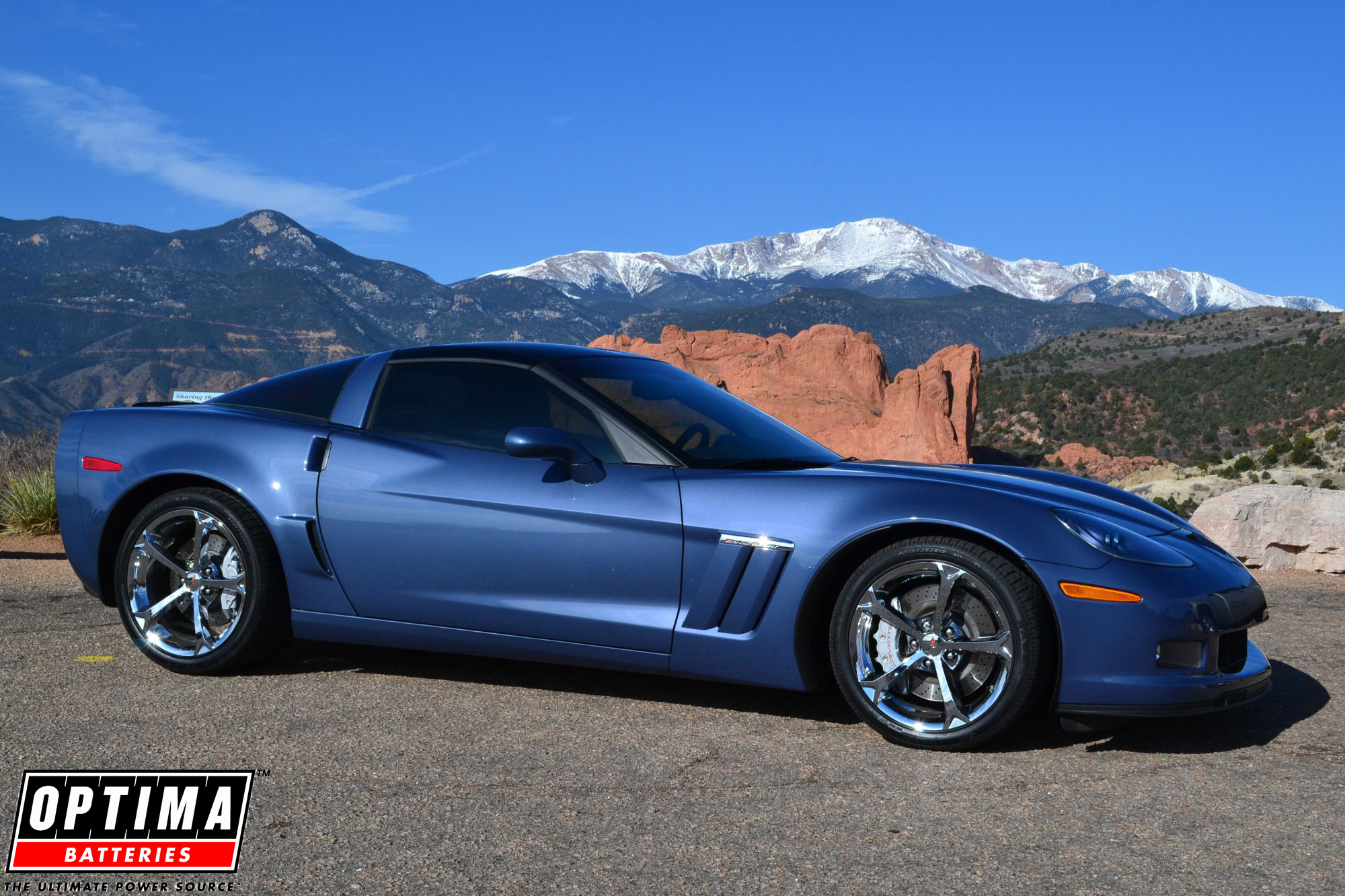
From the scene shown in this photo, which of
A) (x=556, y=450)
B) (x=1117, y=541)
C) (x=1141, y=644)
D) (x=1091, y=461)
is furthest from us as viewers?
(x=1091, y=461)

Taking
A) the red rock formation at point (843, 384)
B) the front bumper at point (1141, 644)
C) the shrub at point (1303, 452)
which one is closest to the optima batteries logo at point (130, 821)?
the front bumper at point (1141, 644)

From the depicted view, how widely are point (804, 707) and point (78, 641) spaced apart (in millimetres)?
3264

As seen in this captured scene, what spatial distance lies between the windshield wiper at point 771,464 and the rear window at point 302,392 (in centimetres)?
163

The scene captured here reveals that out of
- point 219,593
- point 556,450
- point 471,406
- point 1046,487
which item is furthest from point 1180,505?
point 219,593

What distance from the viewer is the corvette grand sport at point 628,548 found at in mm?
3473

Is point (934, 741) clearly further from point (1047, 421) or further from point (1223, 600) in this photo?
point (1047, 421)

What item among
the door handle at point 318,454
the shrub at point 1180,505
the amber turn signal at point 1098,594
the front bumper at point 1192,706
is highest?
the door handle at point 318,454

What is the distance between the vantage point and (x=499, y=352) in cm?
444

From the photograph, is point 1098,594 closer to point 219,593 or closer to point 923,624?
point 923,624

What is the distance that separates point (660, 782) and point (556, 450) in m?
1.18

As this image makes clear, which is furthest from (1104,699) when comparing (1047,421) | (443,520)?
(1047,421)

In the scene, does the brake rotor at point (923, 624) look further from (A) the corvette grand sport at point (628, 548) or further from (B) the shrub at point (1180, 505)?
(B) the shrub at point (1180, 505)

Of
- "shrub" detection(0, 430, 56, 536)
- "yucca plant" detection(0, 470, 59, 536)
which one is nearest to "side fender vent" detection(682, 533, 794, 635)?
"shrub" detection(0, 430, 56, 536)

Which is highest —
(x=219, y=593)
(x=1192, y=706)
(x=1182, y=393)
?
(x=1182, y=393)
